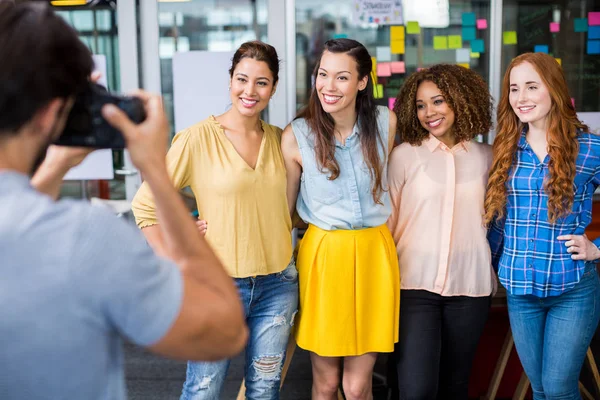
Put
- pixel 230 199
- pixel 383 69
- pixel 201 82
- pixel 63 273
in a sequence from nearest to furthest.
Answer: pixel 63 273 → pixel 230 199 → pixel 201 82 → pixel 383 69

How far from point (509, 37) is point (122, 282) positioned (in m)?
3.56

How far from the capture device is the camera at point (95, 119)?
89cm

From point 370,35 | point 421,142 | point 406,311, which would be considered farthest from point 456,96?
point 370,35

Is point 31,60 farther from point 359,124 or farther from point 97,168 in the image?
point 97,168

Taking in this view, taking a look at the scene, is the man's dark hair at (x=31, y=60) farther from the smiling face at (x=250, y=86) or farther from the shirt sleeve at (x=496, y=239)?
the shirt sleeve at (x=496, y=239)

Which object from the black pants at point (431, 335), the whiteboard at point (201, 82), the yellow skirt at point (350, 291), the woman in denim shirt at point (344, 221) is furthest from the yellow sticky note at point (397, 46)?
the black pants at point (431, 335)

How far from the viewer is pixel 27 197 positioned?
80cm

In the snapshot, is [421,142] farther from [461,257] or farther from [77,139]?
[77,139]

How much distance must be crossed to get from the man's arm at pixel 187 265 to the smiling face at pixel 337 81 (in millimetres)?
1390

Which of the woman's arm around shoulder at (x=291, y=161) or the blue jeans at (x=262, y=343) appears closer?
the blue jeans at (x=262, y=343)

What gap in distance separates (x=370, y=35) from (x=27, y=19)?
316 cm

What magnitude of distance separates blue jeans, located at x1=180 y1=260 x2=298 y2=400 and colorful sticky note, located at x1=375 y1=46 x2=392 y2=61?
6.39 ft

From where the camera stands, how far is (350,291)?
2.29 meters

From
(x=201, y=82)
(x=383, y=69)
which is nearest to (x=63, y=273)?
(x=201, y=82)
